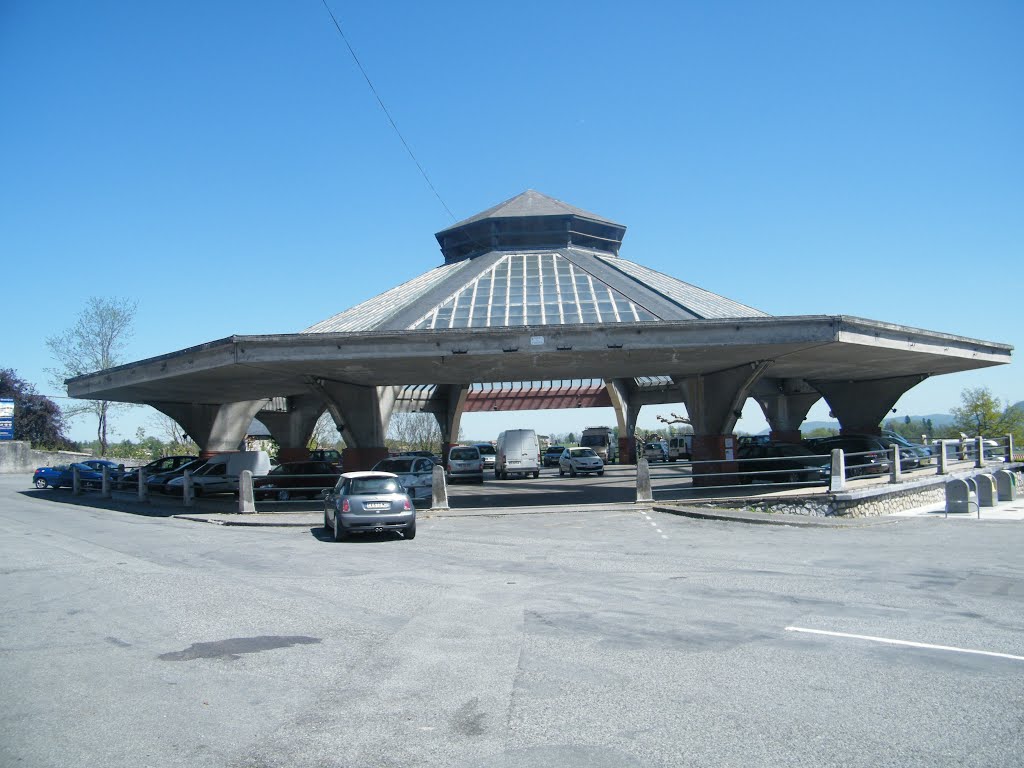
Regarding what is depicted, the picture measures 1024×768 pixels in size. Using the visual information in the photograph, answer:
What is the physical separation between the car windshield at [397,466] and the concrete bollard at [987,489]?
18.8 metres

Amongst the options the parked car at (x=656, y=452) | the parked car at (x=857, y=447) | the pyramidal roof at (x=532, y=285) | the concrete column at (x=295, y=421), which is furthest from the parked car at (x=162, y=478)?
the parked car at (x=656, y=452)

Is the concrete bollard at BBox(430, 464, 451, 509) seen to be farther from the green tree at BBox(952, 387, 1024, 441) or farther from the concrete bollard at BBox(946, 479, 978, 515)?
the green tree at BBox(952, 387, 1024, 441)

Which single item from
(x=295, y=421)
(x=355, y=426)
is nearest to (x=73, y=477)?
(x=295, y=421)

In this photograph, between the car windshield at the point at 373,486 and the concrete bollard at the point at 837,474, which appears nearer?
the car windshield at the point at 373,486

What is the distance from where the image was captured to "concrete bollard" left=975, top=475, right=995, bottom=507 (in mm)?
23891

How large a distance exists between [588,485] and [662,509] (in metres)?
12.5

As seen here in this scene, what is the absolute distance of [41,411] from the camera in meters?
66.4

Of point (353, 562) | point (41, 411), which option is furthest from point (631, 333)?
point (41, 411)

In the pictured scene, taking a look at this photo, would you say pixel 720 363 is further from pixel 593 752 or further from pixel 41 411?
pixel 41 411

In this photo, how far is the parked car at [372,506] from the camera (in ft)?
56.1

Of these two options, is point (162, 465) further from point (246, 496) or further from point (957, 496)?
point (957, 496)

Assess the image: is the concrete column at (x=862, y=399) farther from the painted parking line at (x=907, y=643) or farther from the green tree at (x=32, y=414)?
the green tree at (x=32, y=414)

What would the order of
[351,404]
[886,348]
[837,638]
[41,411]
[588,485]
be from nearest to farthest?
[837,638]
[886,348]
[351,404]
[588,485]
[41,411]

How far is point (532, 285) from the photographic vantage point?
1172 inches
